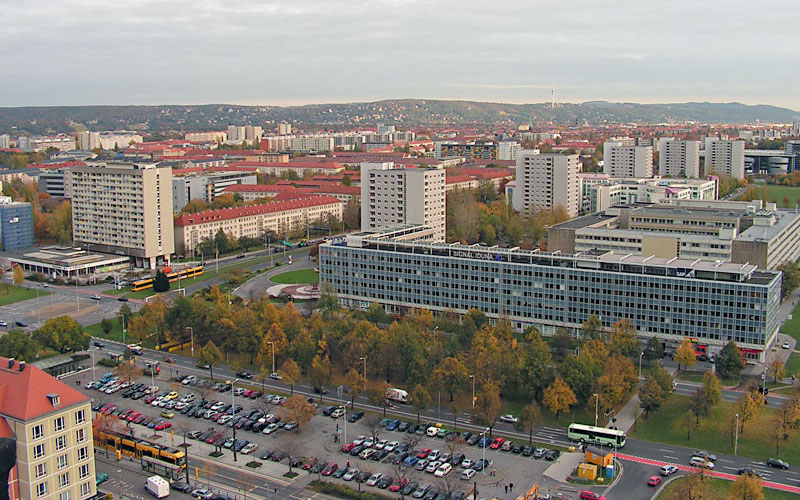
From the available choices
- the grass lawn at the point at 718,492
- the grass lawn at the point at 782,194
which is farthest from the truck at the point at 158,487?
the grass lawn at the point at 782,194

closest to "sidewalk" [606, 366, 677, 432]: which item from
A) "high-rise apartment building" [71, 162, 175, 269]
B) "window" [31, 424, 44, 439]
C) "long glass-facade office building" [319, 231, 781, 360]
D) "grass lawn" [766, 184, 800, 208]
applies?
"long glass-facade office building" [319, 231, 781, 360]

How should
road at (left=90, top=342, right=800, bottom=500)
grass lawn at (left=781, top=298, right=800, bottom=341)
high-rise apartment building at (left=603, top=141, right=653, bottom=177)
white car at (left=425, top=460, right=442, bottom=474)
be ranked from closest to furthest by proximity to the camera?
1. road at (left=90, top=342, right=800, bottom=500)
2. white car at (left=425, top=460, right=442, bottom=474)
3. grass lawn at (left=781, top=298, right=800, bottom=341)
4. high-rise apartment building at (left=603, top=141, right=653, bottom=177)

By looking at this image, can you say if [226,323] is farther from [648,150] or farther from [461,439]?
[648,150]

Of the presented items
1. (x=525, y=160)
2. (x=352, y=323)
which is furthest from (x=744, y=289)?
(x=525, y=160)

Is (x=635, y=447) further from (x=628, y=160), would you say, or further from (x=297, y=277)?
(x=628, y=160)

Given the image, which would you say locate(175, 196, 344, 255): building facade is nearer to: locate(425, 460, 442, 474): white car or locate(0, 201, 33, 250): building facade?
locate(0, 201, 33, 250): building facade
